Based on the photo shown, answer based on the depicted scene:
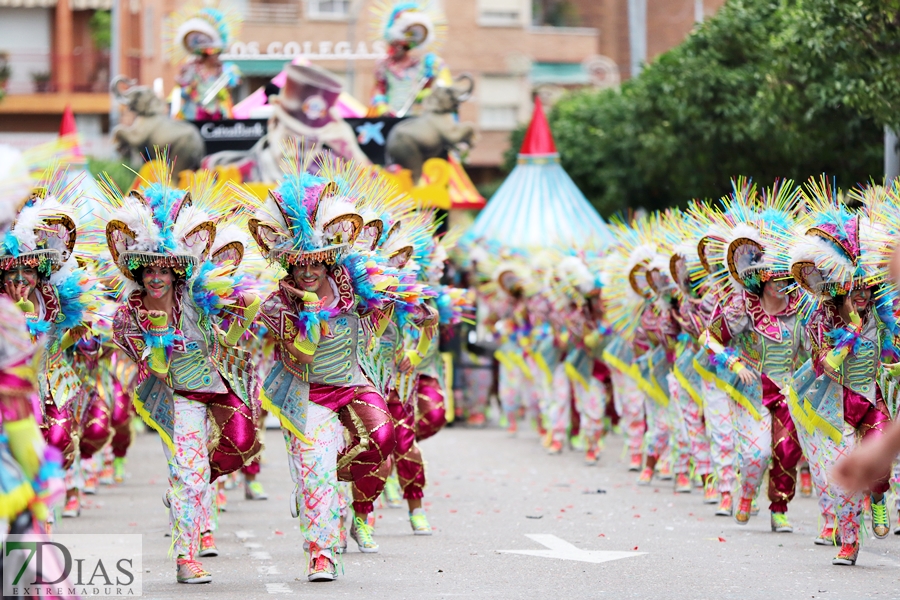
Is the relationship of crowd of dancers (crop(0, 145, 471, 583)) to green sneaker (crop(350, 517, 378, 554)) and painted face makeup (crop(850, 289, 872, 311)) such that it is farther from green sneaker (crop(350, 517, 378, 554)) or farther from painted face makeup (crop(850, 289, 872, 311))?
painted face makeup (crop(850, 289, 872, 311))

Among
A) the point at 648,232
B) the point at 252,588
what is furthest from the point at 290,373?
the point at 648,232

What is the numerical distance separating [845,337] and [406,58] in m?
13.7

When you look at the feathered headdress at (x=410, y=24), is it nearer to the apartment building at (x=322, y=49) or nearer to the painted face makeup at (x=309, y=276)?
the painted face makeup at (x=309, y=276)

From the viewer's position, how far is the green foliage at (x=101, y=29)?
4725cm

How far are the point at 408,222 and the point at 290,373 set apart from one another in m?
2.94

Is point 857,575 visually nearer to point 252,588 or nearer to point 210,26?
point 252,588

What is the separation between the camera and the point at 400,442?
1192 centimetres

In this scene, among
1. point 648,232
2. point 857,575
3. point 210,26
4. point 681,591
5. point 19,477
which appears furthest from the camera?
point 210,26

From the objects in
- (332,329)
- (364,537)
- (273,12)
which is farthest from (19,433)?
(273,12)

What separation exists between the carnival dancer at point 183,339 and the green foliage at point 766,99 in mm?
6204

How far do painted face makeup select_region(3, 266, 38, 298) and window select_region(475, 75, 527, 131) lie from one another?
4172 cm

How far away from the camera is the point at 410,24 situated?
22.6 m

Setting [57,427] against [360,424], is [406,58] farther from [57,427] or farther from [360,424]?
[360,424]

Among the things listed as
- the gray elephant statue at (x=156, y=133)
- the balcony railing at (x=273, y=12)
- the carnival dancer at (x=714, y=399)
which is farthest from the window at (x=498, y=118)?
the carnival dancer at (x=714, y=399)
